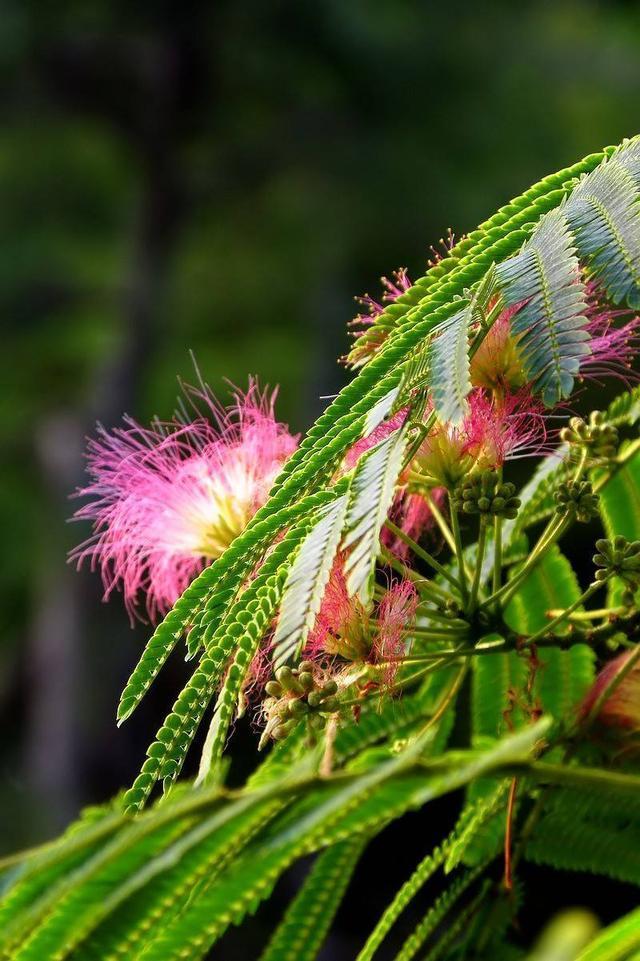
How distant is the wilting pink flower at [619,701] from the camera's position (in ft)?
2.94

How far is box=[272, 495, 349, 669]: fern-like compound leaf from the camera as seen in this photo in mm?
612

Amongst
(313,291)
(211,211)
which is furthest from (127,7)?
(313,291)

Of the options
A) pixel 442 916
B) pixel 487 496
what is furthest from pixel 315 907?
pixel 487 496

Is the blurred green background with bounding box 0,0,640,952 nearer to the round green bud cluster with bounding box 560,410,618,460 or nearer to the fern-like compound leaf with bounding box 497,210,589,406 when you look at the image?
the round green bud cluster with bounding box 560,410,618,460

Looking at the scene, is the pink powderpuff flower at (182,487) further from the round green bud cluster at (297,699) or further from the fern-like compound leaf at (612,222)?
the fern-like compound leaf at (612,222)

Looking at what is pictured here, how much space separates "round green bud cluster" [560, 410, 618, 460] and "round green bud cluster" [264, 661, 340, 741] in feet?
0.78

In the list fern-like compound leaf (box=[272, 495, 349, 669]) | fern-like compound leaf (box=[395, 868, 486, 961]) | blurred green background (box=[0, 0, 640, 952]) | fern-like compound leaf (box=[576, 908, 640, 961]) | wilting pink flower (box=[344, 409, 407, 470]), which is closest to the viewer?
fern-like compound leaf (box=[576, 908, 640, 961])

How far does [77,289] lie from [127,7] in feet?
6.26

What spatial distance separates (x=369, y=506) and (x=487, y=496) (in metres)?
0.19

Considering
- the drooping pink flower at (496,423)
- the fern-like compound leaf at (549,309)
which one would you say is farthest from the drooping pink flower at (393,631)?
the fern-like compound leaf at (549,309)

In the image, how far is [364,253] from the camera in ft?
26.7

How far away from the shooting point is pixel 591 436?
83 centimetres

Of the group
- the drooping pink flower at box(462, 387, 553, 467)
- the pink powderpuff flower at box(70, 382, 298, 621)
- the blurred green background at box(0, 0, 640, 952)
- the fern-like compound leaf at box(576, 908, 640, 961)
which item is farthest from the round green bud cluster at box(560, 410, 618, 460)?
the blurred green background at box(0, 0, 640, 952)

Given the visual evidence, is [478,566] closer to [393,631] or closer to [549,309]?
[393,631]
